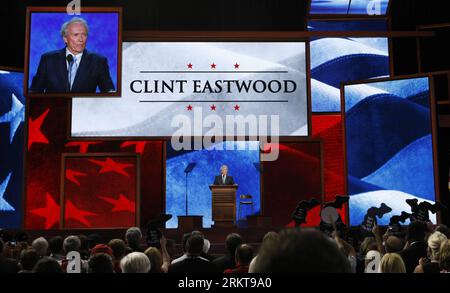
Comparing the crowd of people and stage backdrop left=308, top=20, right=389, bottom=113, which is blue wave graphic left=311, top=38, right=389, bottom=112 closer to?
stage backdrop left=308, top=20, right=389, bottom=113

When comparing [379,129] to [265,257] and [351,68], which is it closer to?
[351,68]

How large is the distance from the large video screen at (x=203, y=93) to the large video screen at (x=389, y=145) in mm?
1041

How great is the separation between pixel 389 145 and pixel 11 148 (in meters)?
6.89

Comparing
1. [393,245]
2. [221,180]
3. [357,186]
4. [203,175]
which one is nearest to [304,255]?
[393,245]

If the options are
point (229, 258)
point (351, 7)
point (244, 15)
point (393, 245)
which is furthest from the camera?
point (244, 15)

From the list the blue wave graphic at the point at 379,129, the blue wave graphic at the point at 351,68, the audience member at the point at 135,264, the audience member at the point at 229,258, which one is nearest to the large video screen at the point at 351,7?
the blue wave graphic at the point at 351,68

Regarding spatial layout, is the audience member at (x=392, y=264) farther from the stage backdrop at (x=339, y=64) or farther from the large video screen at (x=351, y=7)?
the large video screen at (x=351, y=7)

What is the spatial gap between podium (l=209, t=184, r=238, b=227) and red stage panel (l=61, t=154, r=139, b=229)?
4.39 ft

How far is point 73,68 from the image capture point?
10148mm

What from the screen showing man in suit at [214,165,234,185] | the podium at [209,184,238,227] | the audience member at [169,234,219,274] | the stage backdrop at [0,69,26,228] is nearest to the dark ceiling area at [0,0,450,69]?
the stage backdrop at [0,69,26,228]

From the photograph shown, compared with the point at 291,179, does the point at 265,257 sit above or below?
below

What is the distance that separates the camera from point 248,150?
11.0m

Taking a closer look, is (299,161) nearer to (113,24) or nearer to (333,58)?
(333,58)

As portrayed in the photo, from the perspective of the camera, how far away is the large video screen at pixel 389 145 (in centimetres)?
988
